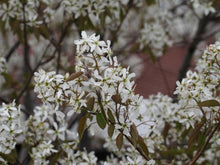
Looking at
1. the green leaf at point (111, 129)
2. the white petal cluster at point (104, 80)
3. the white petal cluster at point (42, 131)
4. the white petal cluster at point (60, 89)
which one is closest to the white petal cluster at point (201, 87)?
the white petal cluster at point (104, 80)

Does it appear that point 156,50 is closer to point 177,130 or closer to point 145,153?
point 177,130

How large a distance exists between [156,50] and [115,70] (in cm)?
231

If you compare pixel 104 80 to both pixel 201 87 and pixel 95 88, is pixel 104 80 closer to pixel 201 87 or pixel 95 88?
pixel 95 88

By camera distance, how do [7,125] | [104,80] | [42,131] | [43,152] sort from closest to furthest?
[104,80], [7,125], [43,152], [42,131]

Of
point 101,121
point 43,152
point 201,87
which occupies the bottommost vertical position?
point 43,152

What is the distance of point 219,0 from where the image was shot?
12.3ft

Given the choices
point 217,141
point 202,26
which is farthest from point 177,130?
point 202,26

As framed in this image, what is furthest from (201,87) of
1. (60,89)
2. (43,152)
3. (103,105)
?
(43,152)

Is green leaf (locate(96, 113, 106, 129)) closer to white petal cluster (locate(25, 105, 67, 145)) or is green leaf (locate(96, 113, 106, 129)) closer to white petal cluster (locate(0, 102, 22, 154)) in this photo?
white petal cluster (locate(0, 102, 22, 154))

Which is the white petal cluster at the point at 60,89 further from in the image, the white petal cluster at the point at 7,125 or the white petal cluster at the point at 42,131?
the white petal cluster at the point at 42,131

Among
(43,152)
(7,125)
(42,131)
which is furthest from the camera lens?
(42,131)

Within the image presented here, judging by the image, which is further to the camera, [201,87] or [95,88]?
[201,87]

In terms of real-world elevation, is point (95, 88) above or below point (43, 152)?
above

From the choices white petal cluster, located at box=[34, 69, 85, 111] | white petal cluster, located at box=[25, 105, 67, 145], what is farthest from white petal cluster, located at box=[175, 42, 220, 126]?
white petal cluster, located at box=[25, 105, 67, 145]
